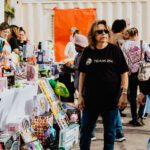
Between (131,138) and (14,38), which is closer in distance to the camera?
(131,138)

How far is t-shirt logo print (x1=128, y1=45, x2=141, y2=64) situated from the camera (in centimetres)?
714

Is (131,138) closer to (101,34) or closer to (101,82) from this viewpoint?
(101,82)

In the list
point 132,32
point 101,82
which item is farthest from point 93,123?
point 132,32

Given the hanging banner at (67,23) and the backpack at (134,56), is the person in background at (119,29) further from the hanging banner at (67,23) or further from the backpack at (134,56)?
the hanging banner at (67,23)

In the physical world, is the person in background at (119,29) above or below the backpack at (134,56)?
above

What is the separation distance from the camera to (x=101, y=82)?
450 centimetres

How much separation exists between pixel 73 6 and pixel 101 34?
672 centimetres

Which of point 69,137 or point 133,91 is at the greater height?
point 133,91

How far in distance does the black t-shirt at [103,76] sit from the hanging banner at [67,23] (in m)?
6.44

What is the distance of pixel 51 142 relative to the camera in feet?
17.7

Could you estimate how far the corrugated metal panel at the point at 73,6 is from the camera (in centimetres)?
1098

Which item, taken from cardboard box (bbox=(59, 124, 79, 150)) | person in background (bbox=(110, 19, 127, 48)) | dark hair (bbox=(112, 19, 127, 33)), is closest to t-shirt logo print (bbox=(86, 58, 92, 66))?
cardboard box (bbox=(59, 124, 79, 150))

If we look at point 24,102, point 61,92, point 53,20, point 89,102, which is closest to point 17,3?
point 53,20

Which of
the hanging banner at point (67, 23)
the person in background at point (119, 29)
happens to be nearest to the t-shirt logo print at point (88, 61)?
the person in background at point (119, 29)
